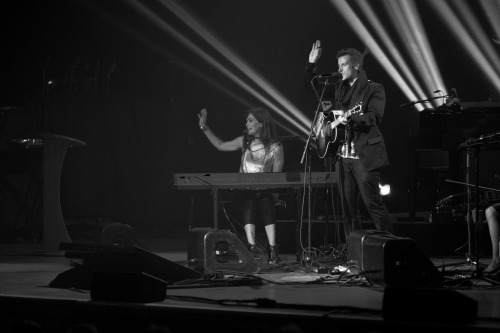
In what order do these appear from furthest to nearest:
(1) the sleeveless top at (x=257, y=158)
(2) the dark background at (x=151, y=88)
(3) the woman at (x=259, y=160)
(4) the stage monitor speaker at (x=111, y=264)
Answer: (2) the dark background at (x=151, y=88)
(1) the sleeveless top at (x=257, y=158)
(3) the woman at (x=259, y=160)
(4) the stage monitor speaker at (x=111, y=264)

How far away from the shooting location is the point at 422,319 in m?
2.56

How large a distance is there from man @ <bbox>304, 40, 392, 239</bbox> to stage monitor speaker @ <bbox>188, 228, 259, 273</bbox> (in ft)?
3.13

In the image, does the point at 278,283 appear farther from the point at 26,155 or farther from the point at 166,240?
the point at 26,155

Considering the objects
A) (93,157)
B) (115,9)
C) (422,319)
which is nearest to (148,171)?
(93,157)

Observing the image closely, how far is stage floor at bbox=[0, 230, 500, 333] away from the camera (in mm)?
2562

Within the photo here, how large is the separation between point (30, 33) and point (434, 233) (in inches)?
228

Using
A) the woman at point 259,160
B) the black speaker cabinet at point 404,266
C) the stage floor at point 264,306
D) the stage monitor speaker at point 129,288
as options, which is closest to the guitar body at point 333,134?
the woman at point 259,160

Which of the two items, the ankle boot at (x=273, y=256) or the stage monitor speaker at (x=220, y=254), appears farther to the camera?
the ankle boot at (x=273, y=256)

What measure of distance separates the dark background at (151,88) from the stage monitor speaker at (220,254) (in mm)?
3231

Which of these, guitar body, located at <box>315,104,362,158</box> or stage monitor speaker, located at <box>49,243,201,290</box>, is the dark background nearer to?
guitar body, located at <box>315,104,362,158</box>

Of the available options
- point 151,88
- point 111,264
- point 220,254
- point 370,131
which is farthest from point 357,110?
point 151,88

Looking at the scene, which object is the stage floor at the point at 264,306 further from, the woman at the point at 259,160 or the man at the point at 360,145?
the woman at the point at 259,160

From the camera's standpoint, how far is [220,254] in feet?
16.1

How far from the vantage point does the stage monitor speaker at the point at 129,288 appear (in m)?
3.10
